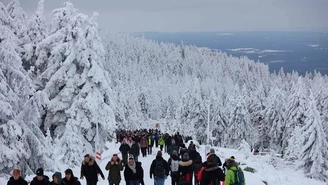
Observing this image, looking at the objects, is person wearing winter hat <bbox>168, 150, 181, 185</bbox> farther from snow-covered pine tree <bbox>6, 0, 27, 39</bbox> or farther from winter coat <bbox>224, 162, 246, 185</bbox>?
snow-covered pine tree <bbox>6, 0, 27, 39</bbox>

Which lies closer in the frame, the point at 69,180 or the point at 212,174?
the point at 69,180

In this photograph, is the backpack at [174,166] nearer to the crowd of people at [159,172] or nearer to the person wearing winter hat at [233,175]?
the crowd of people at [159,172]

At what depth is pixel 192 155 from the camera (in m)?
Answer: 15.5

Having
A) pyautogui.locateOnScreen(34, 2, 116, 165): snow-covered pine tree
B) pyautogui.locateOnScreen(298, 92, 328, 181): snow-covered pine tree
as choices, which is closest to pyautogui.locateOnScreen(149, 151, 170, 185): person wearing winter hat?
pyautogui.locateOnScreen(34, 2, 116, 165): snow-covered pine tree

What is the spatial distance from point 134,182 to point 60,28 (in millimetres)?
15316

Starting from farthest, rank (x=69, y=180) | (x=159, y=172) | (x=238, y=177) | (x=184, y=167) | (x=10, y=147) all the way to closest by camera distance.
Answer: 1. (x=10, y=147)
2. (x=159, y=172)
3. (x=184, y=167)
4. (x=69, y=180)
5. (x=238, y=177)

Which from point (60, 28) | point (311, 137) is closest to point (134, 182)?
point (60, 28)

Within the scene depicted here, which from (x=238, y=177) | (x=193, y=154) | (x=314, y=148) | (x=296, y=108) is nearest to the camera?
(x=238, y=177)

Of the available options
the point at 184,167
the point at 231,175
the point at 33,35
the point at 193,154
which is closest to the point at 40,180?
the point at 231,175

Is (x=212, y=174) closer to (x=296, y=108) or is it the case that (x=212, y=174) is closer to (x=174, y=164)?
(x=174, y=164)

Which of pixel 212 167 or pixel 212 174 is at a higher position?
pixel 212 167

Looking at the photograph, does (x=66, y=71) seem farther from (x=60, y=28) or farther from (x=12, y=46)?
(x=12, y=46)

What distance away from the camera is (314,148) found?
36.3 m

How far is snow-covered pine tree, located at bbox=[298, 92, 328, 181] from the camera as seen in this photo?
35969 mm
